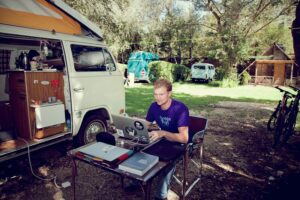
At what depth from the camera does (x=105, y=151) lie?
9.39 feet

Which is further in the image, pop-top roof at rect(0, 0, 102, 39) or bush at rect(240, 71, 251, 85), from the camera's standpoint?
bush at rect(240, 71, 251, 85)

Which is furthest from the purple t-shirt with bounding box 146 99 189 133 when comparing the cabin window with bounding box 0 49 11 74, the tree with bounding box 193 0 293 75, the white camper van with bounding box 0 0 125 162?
the tree with bounding box 193 0 293 75

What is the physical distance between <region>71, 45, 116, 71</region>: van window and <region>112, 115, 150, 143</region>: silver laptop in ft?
7.72

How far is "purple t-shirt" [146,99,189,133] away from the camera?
341 cm

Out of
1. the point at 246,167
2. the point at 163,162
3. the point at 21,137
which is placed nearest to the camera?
the point at 163,162

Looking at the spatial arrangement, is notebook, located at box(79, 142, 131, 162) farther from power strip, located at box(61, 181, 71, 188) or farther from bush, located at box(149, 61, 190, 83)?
bush, located at box(149, 61, 190, 83)

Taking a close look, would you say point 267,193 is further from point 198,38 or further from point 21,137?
point 198,38

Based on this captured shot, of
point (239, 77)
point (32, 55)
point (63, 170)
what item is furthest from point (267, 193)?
point (239, 77)

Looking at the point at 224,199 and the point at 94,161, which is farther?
the point at 224,199

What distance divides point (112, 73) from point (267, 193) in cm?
409

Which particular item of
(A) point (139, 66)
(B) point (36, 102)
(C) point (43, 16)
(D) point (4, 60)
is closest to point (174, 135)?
(B) point (36, 102)

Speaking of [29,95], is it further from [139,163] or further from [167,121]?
[139,163]

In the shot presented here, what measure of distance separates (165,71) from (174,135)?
1902 cm

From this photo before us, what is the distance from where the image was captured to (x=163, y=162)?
2.71m
